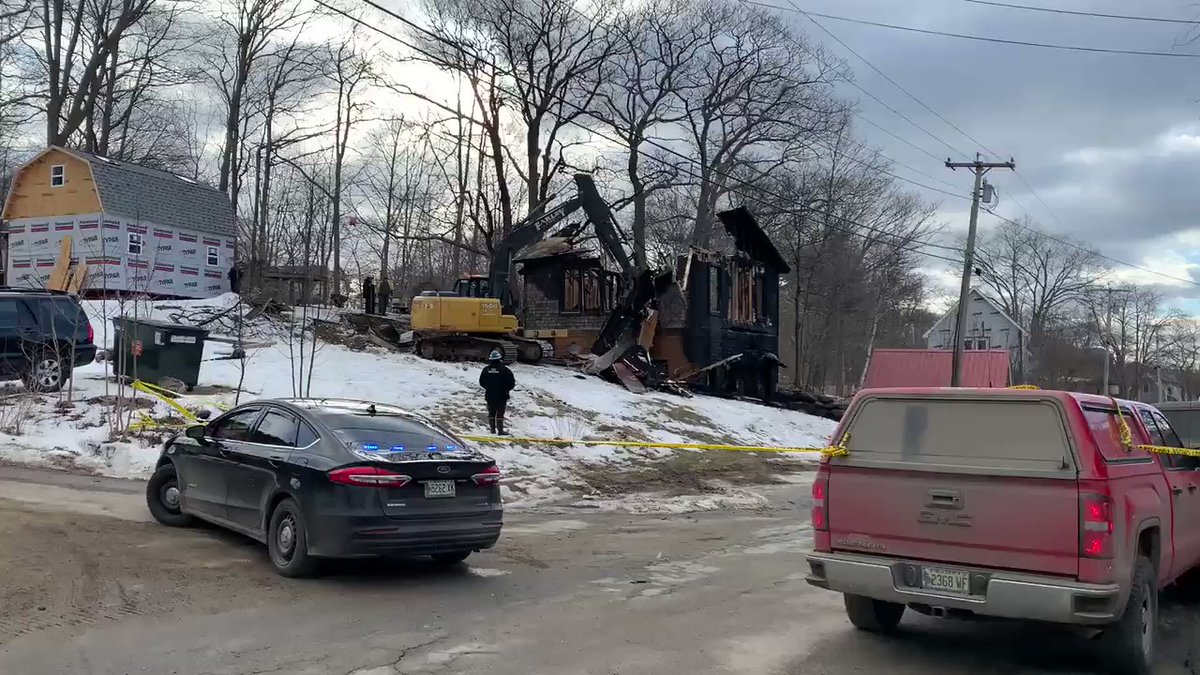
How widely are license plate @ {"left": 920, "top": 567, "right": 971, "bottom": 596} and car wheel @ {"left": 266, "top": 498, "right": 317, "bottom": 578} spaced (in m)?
5.01

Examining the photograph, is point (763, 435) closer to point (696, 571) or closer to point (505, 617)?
point (696, 571)

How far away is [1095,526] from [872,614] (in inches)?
74.0

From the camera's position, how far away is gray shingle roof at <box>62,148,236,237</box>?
111ft

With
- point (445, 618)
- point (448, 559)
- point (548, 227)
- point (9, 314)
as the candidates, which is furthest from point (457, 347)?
point (445, 618)

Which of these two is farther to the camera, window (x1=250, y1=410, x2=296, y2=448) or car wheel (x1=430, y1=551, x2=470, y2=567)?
car wheel (x1=430, y1=551, x2=470, y2=567)

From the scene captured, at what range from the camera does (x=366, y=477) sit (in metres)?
8.20

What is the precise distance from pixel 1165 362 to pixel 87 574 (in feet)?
381

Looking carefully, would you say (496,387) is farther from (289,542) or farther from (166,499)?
(289,542)

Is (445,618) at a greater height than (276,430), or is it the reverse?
(276,430)

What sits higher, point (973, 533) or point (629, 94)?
point (629, 94)

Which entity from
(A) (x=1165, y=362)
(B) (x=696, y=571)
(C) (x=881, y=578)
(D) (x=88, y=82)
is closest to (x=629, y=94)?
(D) (x=88, y=82)

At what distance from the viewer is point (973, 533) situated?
611cm

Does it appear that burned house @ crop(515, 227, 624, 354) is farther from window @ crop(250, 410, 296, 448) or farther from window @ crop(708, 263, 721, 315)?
window @ crop(250, 410, 296, 448)

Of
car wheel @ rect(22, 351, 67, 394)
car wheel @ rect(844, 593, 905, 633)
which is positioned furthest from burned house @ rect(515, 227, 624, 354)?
car wheel @ rect(844, 593, 905, 633)
